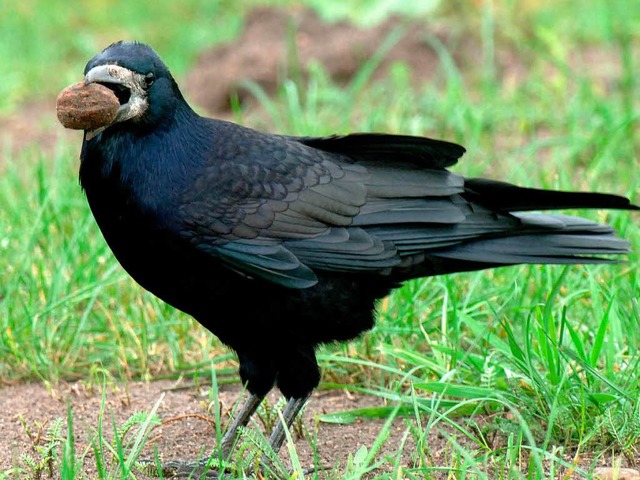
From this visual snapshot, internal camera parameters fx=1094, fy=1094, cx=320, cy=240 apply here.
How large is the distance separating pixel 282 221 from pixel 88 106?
2.67ft

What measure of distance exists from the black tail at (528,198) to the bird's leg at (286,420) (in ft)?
3.44

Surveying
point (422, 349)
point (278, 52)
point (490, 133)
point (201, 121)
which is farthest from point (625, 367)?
point (278, 52)

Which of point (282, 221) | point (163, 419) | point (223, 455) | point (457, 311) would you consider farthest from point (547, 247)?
point (163, 419)

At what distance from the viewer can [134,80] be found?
12.4 ft

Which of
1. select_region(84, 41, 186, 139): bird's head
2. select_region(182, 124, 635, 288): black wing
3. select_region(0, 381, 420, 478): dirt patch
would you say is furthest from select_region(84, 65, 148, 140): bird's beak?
select_region(0, 381, 420, 478): dirt patch

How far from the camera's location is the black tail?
415cm

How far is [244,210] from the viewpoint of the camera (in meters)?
3.93

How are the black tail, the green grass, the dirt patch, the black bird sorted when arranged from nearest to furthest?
1. the green grass
2. the black bird
3. the dirt patch
4. the black tail

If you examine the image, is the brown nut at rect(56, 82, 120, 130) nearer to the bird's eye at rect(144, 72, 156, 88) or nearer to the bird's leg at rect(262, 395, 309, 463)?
the bird's eye at rect(144, 72, 156, 88)

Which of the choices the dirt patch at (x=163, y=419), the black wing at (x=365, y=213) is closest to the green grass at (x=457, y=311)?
the dirt patch at (x=163, y=419)

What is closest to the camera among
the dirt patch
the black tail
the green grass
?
the green grass

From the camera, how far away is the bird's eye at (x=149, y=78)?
381cm

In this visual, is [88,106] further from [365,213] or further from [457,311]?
[457,311]

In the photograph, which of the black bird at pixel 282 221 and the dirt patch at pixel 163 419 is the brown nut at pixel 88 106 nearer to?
the black bird at pixel 282 221
